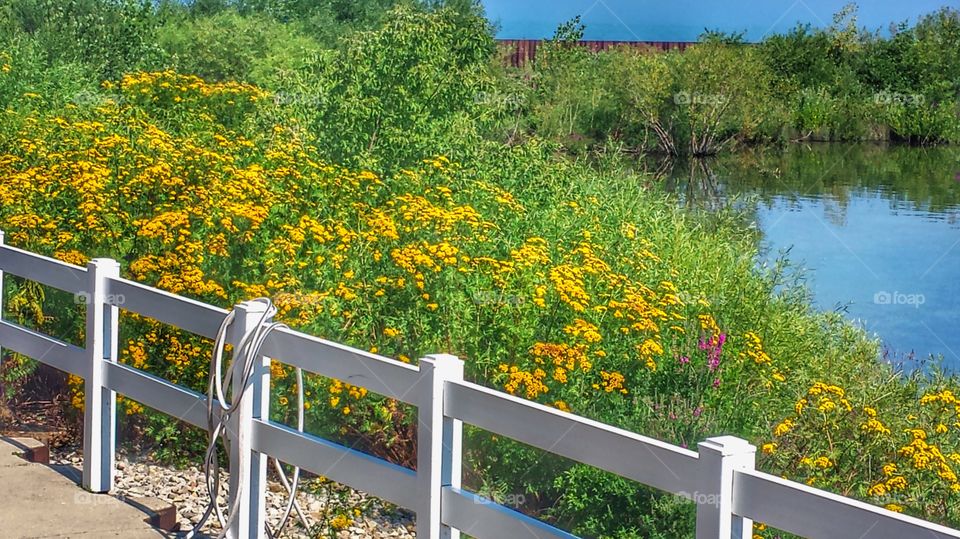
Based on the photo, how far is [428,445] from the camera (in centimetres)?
484

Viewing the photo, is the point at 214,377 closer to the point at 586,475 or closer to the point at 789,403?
the point at 586,475

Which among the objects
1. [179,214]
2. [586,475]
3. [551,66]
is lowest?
[586,475]

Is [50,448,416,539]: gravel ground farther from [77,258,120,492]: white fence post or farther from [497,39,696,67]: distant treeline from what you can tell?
[497,39,696,67]: distant treeline

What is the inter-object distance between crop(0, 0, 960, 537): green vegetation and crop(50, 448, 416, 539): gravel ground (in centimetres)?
29

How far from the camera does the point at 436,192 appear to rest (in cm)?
1101

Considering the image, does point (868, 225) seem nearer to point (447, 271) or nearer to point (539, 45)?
point (447, 271)

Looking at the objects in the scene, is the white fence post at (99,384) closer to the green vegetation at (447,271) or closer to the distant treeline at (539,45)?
the green vegetation at (447,271)

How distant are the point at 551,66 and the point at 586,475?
3751cm

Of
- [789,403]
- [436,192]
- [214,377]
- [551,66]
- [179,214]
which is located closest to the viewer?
[214,377]

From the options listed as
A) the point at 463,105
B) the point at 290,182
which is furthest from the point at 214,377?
the point at 463,105

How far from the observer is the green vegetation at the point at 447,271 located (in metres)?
7.62

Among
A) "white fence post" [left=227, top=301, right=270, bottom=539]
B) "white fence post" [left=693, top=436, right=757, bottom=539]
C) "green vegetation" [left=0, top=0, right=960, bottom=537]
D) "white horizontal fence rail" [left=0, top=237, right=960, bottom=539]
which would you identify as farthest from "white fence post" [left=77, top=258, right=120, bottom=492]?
"white fence post" [left=693, top=436, right=757, bottom=539]

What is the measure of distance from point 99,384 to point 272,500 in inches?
66.4

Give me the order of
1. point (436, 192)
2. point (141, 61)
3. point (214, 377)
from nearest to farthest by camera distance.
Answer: point (214, 377) → point (436, 192) → point (141, 61)
